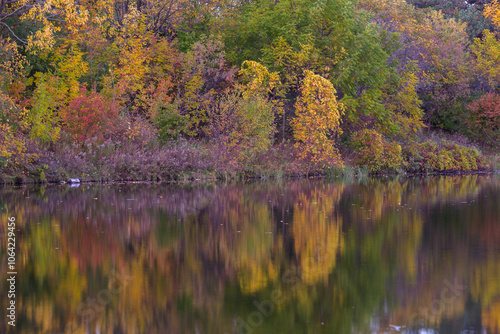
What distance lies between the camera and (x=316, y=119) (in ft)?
113

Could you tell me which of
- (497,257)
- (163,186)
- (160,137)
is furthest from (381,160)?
(497,257)

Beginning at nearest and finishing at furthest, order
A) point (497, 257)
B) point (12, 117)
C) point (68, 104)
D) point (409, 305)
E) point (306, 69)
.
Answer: point (409, 305) < point (497, 257) < point (12, 117) < point (68, 104) < point (306, 69)

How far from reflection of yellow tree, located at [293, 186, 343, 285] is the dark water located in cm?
3

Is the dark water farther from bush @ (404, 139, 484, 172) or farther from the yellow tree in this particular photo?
Result: bush @ (404, 139, 484, 172)

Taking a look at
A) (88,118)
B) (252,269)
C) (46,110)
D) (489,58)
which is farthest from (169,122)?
(489,58)

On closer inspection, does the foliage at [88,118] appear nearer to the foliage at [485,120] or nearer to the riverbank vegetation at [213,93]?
the riverbank vegetation at [213,93]

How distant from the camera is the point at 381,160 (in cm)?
3888

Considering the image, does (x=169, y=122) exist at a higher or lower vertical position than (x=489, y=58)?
lower

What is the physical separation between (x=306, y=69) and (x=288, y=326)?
32.0m

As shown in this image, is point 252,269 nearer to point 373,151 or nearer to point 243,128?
point 243,128

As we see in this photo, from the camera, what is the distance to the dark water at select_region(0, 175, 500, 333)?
21.4ft

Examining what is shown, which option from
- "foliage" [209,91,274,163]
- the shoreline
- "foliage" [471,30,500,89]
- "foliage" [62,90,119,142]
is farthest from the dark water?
"foliage" [471,30,500,89]

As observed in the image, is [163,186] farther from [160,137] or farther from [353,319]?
[353,319]

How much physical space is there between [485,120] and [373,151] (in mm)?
16763
